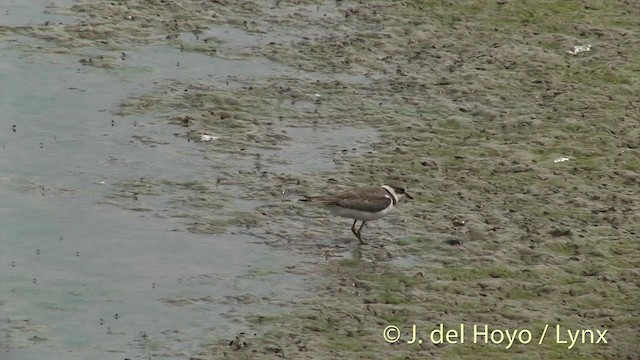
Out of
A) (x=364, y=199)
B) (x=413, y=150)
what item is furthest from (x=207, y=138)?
(x=364, y=199)

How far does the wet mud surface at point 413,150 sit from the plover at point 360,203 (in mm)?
414

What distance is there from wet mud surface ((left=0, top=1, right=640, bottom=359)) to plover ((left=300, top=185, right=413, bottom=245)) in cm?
41

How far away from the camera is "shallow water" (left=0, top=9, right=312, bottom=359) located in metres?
15.6

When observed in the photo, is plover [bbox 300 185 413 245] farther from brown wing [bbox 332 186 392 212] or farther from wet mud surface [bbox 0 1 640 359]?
wet mud surface [bbox 0 1 640 359]

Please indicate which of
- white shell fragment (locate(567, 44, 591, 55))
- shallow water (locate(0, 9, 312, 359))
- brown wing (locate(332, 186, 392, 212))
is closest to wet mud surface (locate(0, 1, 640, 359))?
white shell fragment (locate(567, 44, 591, 55))

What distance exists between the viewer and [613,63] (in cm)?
2516

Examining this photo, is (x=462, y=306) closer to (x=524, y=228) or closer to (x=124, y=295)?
(x=524, y=228)

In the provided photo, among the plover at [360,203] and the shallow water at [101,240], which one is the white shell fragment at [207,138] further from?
the plover at [360,203]

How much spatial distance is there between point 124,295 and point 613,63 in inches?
469

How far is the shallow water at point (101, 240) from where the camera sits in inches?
615

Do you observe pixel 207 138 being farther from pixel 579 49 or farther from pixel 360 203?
pixel 579 49

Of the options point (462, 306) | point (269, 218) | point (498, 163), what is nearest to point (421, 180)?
point (498, 163)

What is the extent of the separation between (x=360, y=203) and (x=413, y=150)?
3292 millimetres

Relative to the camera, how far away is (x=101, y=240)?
18.0 metres
